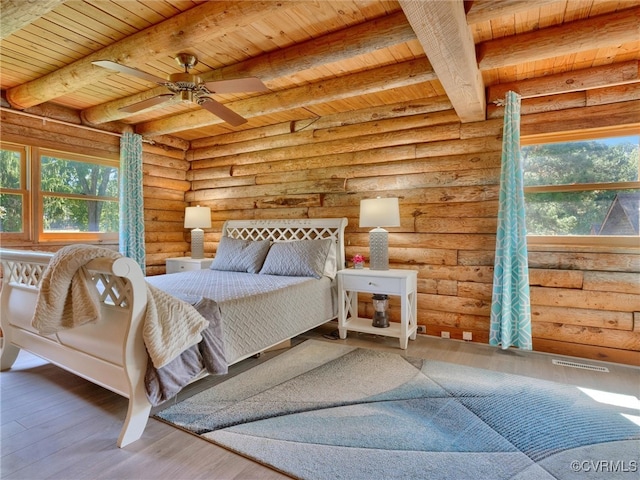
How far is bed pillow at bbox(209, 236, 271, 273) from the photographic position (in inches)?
157

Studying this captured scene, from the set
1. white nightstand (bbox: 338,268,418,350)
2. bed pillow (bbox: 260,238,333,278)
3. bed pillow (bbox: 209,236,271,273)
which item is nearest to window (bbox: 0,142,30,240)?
bed pillow (bbox: 209,236,271,273)

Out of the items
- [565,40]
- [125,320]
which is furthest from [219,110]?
[565,40]

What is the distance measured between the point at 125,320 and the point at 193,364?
0.47 meters

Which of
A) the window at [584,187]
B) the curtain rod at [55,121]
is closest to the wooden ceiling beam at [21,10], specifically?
the curtain rod at [55,121]

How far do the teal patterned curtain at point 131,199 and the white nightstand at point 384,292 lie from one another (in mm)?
2638

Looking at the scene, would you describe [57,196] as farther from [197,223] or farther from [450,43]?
[450,43]

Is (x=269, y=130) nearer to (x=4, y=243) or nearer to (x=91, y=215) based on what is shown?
(x=91, y=215)

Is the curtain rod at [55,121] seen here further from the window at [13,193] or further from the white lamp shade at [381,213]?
the white lamp shade at [381,213]

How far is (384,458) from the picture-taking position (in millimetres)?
1762

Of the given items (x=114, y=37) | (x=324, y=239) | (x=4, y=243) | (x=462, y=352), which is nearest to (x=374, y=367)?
Result: (x=462, y=352)

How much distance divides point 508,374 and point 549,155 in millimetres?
2083

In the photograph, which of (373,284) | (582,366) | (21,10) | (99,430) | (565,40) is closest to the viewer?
(21,10)

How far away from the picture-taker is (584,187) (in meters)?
3.22

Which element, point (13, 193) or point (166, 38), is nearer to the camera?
point (166, 38)
